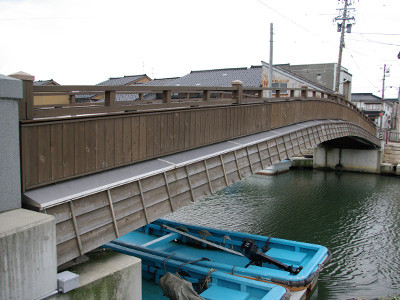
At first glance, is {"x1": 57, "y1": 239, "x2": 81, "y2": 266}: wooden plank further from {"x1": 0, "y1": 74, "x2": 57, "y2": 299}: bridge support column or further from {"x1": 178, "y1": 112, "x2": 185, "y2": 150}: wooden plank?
{"x1": 178, "y1": 112, "x2": 185, "y2": 150}: wooden plank

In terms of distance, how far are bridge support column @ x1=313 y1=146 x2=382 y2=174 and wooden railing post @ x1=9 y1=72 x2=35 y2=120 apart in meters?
29.0

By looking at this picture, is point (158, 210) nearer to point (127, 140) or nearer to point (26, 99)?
point (127, 140)

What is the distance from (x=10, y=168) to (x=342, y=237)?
1395 cm

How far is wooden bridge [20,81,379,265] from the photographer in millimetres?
4828

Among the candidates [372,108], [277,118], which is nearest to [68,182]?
[277,118]

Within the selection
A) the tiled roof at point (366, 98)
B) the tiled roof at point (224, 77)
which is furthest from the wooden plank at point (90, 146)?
the tiled roof at point (366, 98)

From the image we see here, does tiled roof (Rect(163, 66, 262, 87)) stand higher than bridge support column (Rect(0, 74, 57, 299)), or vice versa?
tiled roof (Rect(163, 66, 262, 87))

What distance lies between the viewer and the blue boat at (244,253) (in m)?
8.63

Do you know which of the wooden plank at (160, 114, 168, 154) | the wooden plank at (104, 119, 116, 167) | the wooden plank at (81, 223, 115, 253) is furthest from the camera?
the wooden plank at (160, 114, 168, 154)

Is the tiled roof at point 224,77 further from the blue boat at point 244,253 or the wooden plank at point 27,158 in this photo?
the wooden plank at point 27,158

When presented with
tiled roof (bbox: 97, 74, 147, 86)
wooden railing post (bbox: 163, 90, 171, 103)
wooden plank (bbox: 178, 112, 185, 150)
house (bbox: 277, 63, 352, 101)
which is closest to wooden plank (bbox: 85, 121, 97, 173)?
wooden railing post (bbox: 163, 90, 171, 103)

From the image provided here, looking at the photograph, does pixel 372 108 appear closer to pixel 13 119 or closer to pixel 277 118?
pixel 277 118

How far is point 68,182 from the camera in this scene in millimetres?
5246

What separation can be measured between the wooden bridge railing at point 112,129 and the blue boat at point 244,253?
263cm
